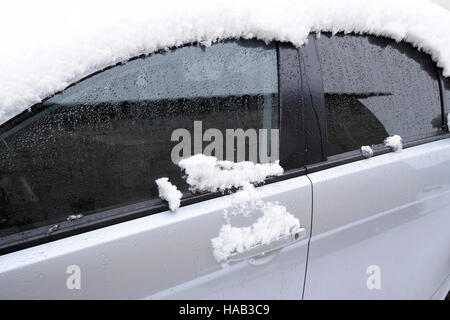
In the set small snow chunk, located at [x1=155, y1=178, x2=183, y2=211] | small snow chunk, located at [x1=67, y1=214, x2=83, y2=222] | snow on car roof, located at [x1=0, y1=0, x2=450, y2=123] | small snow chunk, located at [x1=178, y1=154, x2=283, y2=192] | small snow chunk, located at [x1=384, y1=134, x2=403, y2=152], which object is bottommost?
small snow chunk, located at [x1=67, y1=214, x2=83, y2=222]

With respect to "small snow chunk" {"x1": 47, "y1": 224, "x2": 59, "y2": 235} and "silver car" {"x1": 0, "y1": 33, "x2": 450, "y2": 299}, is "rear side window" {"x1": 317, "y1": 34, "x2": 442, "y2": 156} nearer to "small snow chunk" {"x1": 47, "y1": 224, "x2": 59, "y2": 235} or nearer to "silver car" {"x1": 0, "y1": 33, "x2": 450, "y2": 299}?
"silver car" {"x1": 0, "y1": 33, "x2": 450, "y2": 299}

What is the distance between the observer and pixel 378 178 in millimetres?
1574

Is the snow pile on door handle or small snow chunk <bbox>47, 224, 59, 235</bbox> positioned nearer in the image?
small snow chunk <bbox>47, 224, 59, 235</bbox>

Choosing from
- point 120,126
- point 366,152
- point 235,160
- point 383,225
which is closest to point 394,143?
point 366,152

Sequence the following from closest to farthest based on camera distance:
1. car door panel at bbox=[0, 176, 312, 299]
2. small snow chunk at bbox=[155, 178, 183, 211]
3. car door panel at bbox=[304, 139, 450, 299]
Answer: car door panel at bbox=[0, 176, 312, 299]
small snow chunk at bbox=[155, 178, 183, 211]
car door panel at bbox=[304, 139, 450, 299]

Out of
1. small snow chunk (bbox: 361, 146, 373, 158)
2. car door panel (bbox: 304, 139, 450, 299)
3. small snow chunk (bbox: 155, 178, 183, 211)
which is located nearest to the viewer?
small snow chunk (bbox: 155, 178, 183, 211)

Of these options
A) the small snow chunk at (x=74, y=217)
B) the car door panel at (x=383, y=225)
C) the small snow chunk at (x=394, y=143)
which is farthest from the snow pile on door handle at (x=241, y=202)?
the small snow chunk at (x=394, y=143)

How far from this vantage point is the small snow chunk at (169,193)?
119cm

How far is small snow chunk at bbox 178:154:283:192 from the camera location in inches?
49.8

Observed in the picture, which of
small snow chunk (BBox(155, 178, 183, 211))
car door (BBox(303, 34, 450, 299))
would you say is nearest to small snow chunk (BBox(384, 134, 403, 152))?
car door (BBox(303, 34, 450, 299))

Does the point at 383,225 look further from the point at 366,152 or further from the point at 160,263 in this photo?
the point at 160,263

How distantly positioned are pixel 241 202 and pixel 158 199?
28 cm

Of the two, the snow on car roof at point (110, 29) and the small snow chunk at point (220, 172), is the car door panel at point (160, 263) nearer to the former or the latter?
the small snow chunk at point (220, 172)
